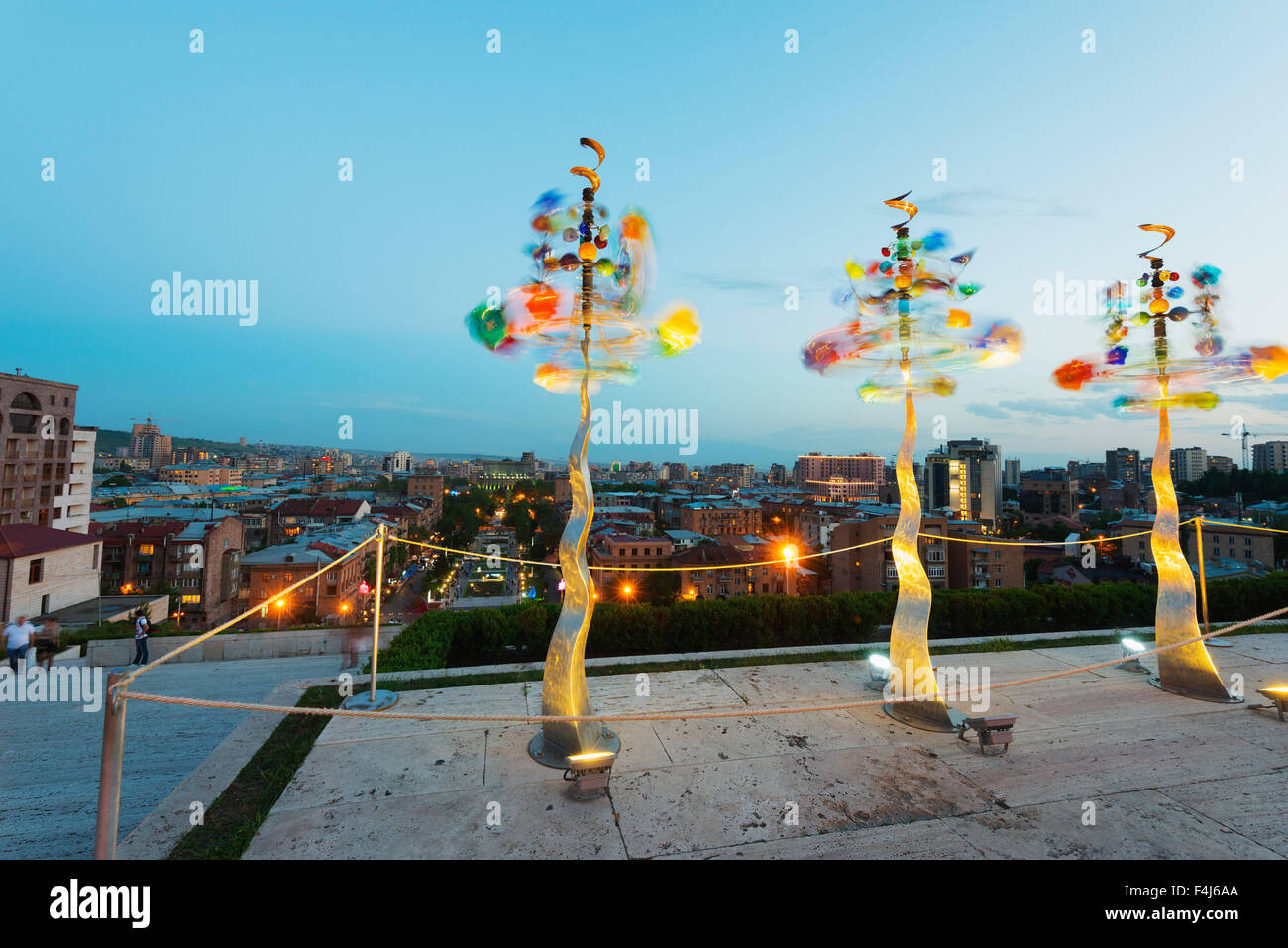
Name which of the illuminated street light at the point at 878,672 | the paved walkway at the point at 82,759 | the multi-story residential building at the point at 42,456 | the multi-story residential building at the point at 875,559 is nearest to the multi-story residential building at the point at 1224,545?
the multi-story residential building at the point at 875,559

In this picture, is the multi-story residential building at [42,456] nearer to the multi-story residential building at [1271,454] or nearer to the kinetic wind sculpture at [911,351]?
the kinetic wind sculpture at [911,351]

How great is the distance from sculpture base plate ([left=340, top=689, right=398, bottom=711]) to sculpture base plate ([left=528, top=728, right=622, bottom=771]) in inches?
104

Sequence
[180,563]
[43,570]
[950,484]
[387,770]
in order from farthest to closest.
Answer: [950,484], [180,563], [43,570], [387,770]

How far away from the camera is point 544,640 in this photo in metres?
13.2

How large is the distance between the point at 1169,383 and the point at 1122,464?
21521cm

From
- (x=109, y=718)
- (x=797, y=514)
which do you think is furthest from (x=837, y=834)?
(x=797, y=514)

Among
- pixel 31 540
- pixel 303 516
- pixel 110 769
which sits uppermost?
pixel 110 769

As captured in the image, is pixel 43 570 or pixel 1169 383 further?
pixel 43 570

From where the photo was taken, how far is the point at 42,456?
4147 centimetres

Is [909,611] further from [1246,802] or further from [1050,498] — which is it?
[1050,498]

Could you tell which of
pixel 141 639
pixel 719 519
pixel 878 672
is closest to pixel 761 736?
pixel 878 672

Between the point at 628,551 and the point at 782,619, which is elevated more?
the point at 782,619

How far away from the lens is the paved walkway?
553 centimetres
